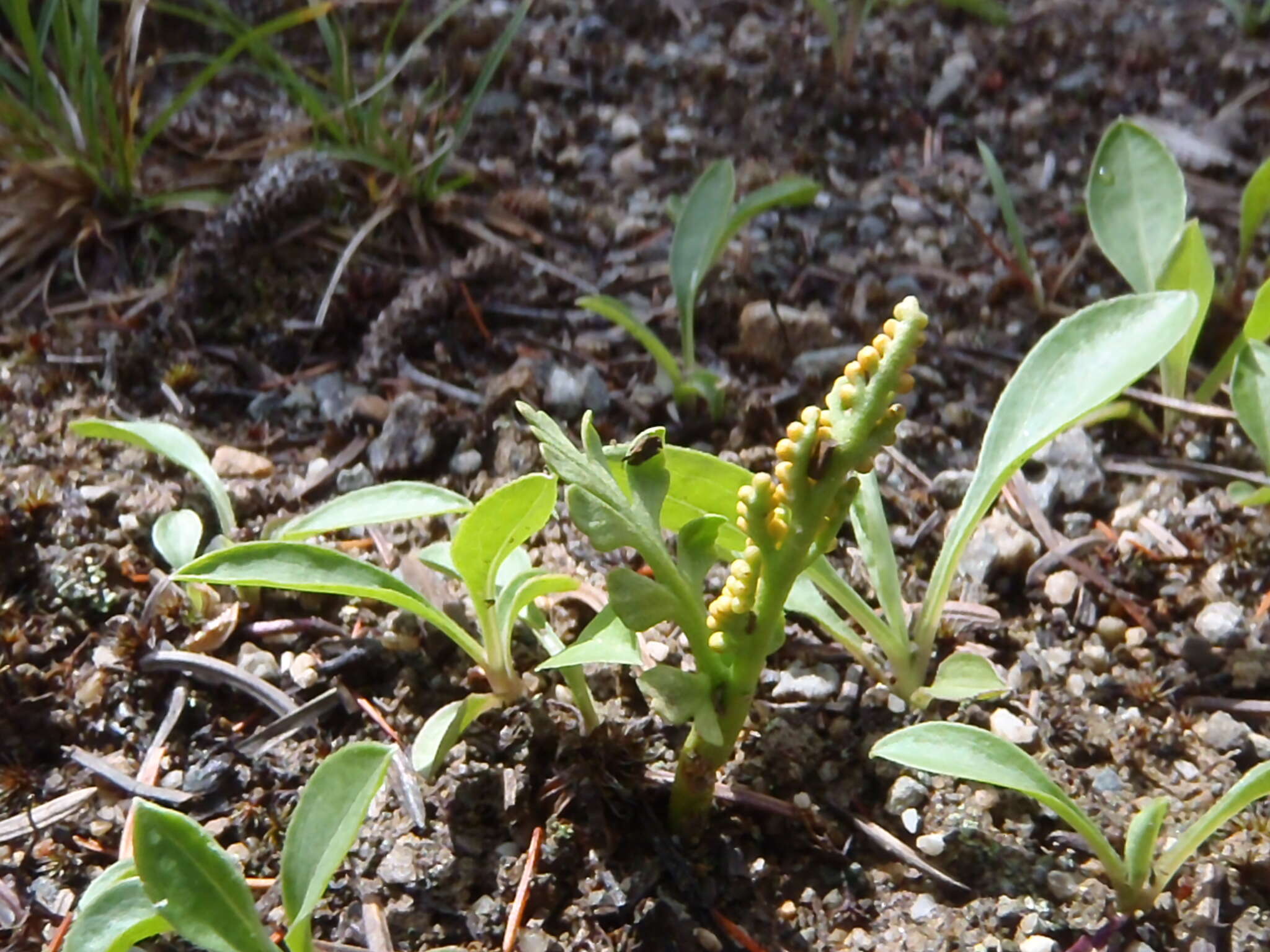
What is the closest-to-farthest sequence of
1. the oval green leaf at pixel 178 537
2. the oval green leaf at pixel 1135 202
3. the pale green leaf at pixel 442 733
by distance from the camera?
1. the pale green leaf at pixel 442 733
2. the oval green leaf at pixel 178 537
3. the oval green leaf at pixel 1135 202

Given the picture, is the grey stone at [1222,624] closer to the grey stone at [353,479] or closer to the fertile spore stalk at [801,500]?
the fertile spore stalk at [801,500]

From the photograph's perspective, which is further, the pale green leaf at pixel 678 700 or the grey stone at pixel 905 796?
the grey stone at pixel 905 796

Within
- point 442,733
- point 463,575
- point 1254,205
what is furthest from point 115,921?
point 1254,205

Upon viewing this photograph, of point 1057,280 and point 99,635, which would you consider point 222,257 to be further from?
point 1057,280

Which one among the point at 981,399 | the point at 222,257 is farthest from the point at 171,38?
the point at 981,399

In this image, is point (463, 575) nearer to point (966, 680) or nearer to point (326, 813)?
point (326, 813)

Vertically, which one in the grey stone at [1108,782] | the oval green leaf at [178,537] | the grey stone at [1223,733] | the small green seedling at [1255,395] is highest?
the small green seedling at [1255,395]

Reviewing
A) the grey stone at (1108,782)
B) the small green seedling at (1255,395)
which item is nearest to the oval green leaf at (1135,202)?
the small green seedling at (1255,395)

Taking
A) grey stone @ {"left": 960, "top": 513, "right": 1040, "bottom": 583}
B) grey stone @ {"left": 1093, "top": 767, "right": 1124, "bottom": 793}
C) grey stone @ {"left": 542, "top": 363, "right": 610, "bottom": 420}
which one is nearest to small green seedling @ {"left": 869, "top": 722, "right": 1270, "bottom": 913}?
grey stone @ {"left": 1093, "top": 767, "right": 1124, "bottom": 793}

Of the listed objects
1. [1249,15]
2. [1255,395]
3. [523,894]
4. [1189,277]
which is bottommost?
[523,894]
